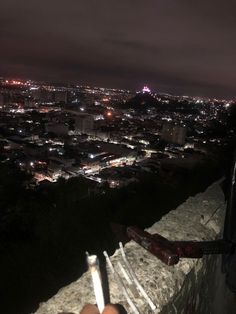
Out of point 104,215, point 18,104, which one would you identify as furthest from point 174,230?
point 18,104

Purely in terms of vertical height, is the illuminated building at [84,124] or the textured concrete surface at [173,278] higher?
the textured concrete surface at [173,278]

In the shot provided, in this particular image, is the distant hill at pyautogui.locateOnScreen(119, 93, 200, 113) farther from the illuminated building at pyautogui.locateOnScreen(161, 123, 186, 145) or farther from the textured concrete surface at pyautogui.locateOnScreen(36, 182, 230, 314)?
the textured concrete surface at pyautogui.locateOnScreen(36, 182, 230, 314)

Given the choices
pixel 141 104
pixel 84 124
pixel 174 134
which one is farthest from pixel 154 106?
pixel 174 134

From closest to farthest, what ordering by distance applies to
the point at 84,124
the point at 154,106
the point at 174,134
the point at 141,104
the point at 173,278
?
the point at 173,278 → the point at 174,134 → the point at 84,124 → the point at 154,106 → the point at 141,104

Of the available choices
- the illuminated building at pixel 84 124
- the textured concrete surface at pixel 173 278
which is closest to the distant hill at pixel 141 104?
the illuminated building at pixel 84 124

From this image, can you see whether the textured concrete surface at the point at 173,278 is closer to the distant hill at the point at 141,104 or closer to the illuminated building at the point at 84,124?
the illuminated building at the point at 84,124

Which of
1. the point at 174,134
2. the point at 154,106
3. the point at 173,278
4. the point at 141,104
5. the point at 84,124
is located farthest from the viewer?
the point at 141,104

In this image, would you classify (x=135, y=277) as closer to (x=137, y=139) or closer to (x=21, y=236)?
(x=21, y=236)

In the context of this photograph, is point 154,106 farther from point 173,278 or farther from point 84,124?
point 173,278
